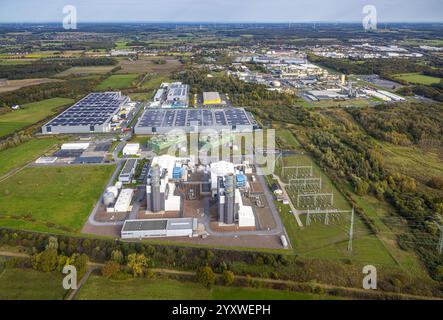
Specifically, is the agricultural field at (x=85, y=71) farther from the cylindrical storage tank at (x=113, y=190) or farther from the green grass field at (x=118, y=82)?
the cylindrical storage tank at (x=113, y=190)

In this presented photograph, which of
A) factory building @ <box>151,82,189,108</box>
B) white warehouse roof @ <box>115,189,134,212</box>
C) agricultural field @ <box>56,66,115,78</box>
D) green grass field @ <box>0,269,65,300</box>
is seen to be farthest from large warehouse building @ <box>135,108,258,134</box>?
agricultural field @ <box>56,66,115,78</box>

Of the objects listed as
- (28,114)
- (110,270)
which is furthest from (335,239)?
(28,114)

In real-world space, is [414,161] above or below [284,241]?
above

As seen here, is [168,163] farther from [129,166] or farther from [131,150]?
[131,150]

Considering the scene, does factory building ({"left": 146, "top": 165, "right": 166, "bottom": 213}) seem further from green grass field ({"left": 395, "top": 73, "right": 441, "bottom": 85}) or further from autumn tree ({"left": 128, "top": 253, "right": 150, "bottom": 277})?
green grass field ({"left": 395, "top": 73, "right": 441, "bottom": 85})

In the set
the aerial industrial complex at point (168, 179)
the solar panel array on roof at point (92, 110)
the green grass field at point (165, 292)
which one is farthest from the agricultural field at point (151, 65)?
the green grass field at point (165, 292)

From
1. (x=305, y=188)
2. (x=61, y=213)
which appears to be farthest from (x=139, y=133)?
(x=305, y=188)
